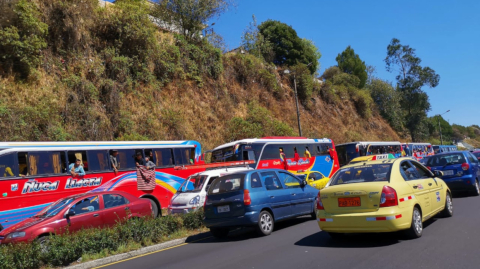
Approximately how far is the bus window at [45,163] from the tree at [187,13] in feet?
69.9

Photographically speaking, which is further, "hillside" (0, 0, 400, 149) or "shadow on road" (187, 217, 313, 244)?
"hillside" (0, 0, 400, 149)

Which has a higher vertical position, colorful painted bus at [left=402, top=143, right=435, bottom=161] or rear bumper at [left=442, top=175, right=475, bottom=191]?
colorful painted bus at [left=402, top=143, right=435, bottom=161]

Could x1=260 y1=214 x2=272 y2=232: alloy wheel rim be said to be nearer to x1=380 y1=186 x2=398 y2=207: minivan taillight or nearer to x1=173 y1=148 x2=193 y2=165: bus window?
x1=380 y1=186 x2=398 y2=207: minivan taillight

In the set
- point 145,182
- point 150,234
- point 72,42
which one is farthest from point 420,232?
point 72,42

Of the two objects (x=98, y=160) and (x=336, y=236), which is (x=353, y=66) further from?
(x=336, y=236)

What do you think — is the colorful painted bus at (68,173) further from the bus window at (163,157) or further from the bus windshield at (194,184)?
the bus windshield at (194,184)

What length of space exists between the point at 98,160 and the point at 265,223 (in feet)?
25.5

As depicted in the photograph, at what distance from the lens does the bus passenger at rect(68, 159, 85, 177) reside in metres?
14.0

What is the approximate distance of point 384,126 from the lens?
58.1 m

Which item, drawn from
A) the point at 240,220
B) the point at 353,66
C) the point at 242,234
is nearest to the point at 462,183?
the point at 242,234

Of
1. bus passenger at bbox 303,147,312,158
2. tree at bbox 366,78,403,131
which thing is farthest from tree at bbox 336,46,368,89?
bus passenger at bbox 303,147,312,158

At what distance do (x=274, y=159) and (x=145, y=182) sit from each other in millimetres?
8322

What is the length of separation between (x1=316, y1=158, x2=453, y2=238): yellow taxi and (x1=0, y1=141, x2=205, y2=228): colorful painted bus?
7.98 metres

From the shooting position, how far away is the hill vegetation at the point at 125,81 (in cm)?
1973
